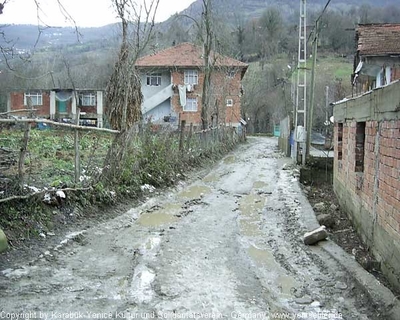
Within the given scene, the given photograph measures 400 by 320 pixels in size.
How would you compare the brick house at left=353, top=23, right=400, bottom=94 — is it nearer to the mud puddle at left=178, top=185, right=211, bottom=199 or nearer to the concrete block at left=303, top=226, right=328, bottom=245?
the mud puddle at left=178, top=185, right=211, bottom=199

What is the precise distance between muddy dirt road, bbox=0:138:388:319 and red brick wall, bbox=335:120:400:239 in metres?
0.92

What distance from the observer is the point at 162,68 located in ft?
155

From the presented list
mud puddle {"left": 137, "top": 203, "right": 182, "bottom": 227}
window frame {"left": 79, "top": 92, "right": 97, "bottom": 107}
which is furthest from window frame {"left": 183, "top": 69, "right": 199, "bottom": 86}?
mud puddle {"left": 137, "top": 203, "right": 182, "bottom": 227}

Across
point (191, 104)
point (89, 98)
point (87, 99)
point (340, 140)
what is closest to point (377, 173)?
point (340, 140)

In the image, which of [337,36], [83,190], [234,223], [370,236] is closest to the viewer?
[370,236]

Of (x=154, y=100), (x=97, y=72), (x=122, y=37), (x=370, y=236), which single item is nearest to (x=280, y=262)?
(x=370, y=236)

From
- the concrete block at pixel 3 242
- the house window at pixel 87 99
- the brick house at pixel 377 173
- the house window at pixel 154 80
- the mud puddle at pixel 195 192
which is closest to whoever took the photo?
the brick house at pixel 377 173

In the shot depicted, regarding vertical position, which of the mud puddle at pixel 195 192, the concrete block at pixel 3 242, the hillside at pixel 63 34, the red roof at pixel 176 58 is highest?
the red roof at pixel 176 58

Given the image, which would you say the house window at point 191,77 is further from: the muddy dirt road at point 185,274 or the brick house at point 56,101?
the muddy dirt road at point 185,274

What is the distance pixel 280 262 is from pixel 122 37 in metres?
6.54

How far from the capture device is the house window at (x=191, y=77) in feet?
155

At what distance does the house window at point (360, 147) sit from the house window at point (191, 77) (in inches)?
1571

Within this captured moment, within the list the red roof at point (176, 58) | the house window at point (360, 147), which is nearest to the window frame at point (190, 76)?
the red roof at point (176, 58)

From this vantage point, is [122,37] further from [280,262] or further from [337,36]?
[337,36]
